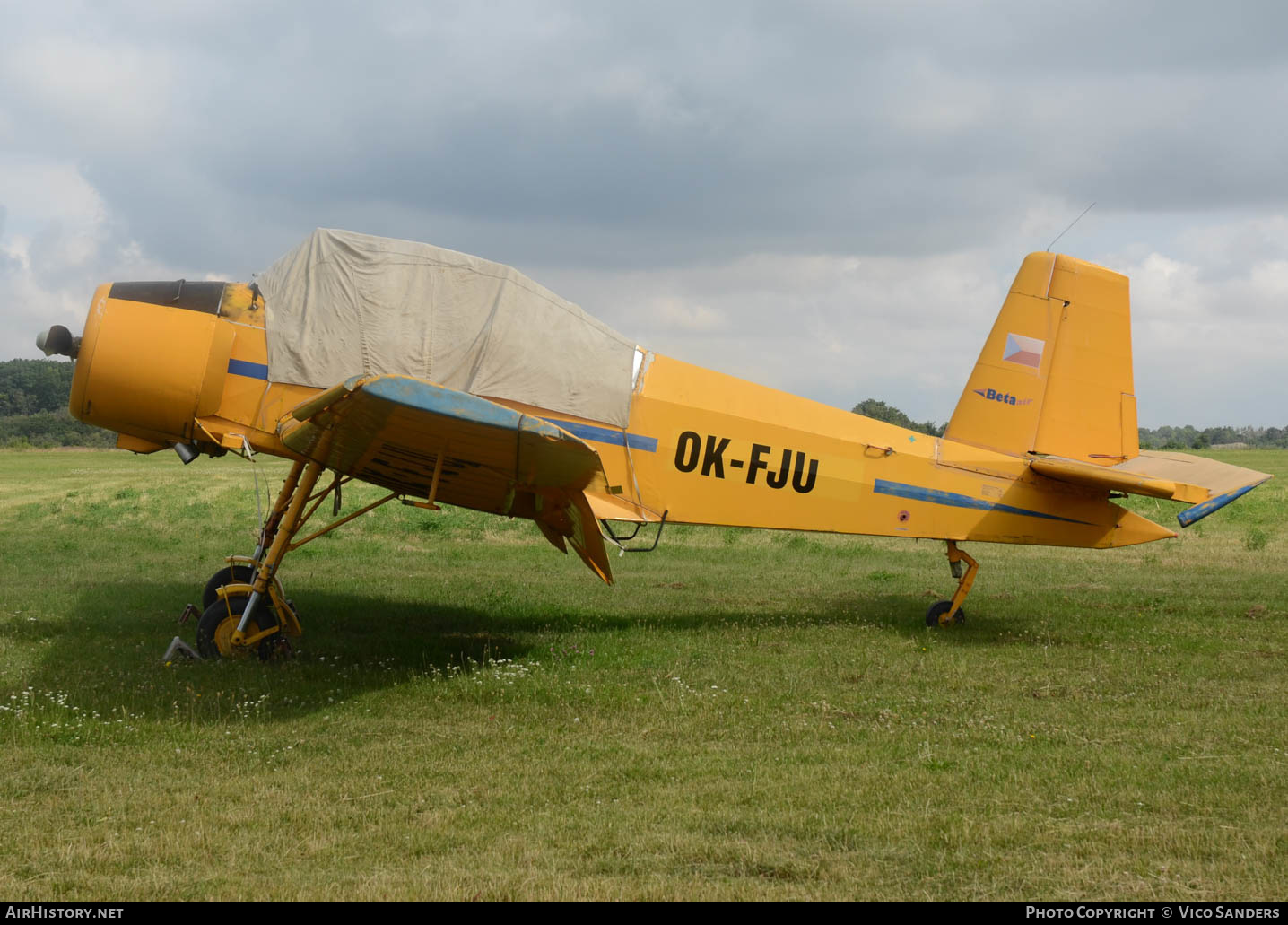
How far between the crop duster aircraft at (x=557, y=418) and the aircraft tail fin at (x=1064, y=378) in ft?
0.06

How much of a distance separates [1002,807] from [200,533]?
1584 cm

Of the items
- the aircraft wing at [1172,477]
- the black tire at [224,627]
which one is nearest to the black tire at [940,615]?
the aircraft wing at [1172,477]

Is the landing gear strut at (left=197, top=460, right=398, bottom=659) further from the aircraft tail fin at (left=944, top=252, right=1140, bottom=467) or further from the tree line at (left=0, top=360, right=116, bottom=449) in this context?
the tree line at (left=0, top=360, right=116, bottom=449)

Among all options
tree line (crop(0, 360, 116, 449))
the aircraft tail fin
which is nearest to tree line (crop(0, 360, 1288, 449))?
tree line (crop(0, 360, 116, 449))

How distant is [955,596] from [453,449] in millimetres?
5610

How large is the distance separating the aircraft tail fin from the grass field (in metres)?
1.93

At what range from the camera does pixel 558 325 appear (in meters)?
8.27

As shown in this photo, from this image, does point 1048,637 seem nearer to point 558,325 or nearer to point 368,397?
point 558,325

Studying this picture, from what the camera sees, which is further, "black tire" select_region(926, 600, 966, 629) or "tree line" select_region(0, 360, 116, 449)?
"tree line" select_region(0, 360, 116, 449)

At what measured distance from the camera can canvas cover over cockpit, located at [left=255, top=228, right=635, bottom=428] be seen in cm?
768

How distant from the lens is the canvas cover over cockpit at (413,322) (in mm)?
7680

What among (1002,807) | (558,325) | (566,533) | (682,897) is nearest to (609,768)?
(682,897)

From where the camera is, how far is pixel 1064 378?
9711 millimetres

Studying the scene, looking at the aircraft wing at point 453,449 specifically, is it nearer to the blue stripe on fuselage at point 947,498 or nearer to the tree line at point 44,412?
the blue stripe on fuselage at point 947,498
